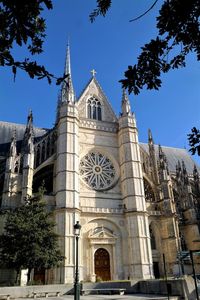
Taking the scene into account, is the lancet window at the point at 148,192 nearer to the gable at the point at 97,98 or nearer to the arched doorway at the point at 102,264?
the arched doorway at the point at 102,264

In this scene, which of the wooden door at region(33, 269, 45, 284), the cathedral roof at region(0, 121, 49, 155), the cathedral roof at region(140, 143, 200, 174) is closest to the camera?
the wooden door at region(33, 269, 45, 284)

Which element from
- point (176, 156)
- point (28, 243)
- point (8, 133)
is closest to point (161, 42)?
point (28, 243)

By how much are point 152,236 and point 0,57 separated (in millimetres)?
26133

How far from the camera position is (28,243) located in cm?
1808

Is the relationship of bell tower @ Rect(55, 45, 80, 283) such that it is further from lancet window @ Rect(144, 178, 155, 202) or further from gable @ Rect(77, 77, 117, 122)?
lancet window @ Rect(144, 178, 155, 202)

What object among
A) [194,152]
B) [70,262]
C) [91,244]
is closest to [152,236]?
[91,244]

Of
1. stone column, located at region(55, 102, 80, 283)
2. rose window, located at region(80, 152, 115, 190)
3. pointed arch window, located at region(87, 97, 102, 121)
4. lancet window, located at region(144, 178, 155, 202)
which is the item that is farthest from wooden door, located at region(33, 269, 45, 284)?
pointed arch window, located at region(87, 97, 102, 121)

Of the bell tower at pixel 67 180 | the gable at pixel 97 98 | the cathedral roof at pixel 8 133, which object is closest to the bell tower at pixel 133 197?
the gable at pixel 97 98

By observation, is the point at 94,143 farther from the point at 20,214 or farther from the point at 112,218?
the point at 20,214

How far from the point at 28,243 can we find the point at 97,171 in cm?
1148

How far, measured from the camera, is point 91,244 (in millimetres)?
23781

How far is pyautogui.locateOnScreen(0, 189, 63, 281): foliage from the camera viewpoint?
17.7 m

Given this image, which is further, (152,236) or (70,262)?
(152,236)

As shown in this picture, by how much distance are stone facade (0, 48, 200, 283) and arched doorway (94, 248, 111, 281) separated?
0.08 m
